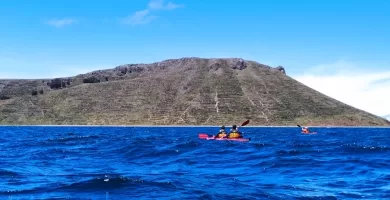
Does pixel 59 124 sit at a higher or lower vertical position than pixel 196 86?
lower

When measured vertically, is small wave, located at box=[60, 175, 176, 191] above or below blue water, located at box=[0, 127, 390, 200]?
above

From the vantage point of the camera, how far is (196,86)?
19825 centimetres

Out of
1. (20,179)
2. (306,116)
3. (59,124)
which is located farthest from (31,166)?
(306,116)

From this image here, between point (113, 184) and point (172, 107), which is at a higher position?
point (172, 107)

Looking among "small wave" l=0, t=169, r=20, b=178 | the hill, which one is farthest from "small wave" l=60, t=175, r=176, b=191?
the hill

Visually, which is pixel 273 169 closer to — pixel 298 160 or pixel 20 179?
pixel 298 160

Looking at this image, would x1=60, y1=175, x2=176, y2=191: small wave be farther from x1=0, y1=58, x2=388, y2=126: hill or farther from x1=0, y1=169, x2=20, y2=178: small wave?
x1=0, y1=58, x2=388, y2=126: hill

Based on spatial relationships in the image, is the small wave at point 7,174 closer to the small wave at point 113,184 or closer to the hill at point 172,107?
the small wave at point 113,184

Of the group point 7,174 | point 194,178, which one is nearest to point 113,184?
point 194,178

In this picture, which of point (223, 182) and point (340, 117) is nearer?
point (223, 182)

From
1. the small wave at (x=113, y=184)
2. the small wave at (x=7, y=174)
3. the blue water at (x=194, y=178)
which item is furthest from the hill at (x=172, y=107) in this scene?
the small wave at (x=113, y=184)

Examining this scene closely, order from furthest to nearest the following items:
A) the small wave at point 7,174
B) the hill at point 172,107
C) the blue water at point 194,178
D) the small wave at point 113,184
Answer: the hill at point 172,107 → the small wave at point 7,174 → the small wave at point 113,184 → the blue water at point 194,178

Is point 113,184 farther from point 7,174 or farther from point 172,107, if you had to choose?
point 172,107

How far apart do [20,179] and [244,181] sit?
30.5ft
